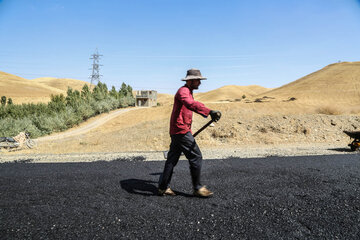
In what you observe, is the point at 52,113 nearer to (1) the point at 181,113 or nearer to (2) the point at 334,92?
(1) the point at 181,113

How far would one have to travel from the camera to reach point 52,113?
100 ft

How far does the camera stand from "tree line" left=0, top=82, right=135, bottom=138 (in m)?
23.9

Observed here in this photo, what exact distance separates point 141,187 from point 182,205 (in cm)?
124

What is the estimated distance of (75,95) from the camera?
40.4 metres

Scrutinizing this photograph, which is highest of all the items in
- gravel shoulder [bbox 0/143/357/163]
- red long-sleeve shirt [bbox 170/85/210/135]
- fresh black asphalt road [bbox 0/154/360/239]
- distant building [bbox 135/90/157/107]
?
distant building [bbox 135/90/157/107]

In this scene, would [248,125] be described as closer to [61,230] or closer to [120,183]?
[120,183]

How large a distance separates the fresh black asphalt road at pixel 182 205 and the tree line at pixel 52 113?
2034cm

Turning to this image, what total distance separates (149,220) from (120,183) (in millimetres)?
1870

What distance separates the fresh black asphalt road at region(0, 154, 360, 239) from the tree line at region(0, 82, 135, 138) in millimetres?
20344

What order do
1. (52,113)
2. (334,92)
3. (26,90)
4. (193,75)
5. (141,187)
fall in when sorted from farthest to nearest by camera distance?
(26,90) → (334,92) → (52,113) → (141,187) → (193,75)

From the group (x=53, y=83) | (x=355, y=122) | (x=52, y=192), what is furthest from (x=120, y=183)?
(x=53, y=83)

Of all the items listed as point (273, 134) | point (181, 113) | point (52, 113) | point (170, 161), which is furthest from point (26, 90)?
point (181, 113)

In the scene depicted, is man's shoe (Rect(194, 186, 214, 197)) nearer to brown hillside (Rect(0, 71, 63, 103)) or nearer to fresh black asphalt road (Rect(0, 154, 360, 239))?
fresh black asphalt road (Rect(0, 154, 360, 239))

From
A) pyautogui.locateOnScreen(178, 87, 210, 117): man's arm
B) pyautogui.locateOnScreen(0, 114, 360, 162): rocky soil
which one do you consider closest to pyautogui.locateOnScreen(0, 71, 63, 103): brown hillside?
pyautogui.locateOnScreen(0, 114, 360, 162): rocky soil
